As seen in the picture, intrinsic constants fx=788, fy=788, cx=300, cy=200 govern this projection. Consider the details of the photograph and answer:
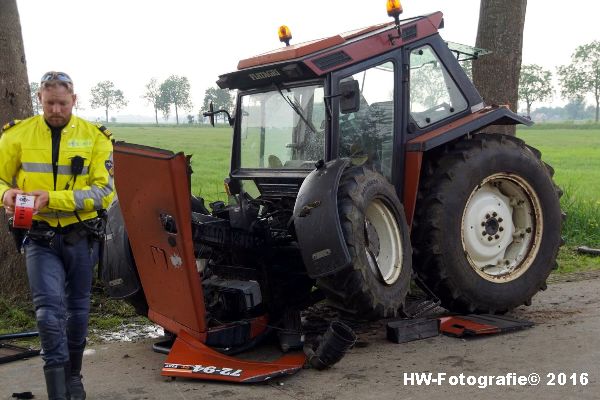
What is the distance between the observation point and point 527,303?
628cm

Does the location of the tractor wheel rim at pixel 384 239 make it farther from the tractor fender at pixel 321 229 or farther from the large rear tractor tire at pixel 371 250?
the tractor fender at pixel 321 229

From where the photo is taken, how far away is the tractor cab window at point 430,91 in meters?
6.06

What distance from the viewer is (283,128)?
6.12m

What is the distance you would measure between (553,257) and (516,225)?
0.39 meters

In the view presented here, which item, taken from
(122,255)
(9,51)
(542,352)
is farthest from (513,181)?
(9,51)

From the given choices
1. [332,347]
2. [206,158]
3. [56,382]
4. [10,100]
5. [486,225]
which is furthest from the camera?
[206,158]

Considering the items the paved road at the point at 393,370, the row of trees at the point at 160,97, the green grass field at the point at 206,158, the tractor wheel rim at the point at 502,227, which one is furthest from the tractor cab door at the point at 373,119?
the row of trees at the point at 160,97

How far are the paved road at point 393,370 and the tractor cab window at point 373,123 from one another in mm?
1303

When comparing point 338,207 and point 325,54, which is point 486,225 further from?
point 325,54

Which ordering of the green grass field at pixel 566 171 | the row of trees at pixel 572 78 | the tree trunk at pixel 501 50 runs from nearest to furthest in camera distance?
the tree trunk at pixel 501 50 < the green grass field at pixel 566 171 < the row of trees at pixel 572 78

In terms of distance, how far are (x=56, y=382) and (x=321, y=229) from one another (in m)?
1.75

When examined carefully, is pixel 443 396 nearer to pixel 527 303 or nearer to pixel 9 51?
pixel 527 303

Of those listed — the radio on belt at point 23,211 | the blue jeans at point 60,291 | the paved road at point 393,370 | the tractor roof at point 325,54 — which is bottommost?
the paved road at point 393,370

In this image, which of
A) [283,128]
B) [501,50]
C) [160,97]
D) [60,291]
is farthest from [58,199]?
[160,97]
